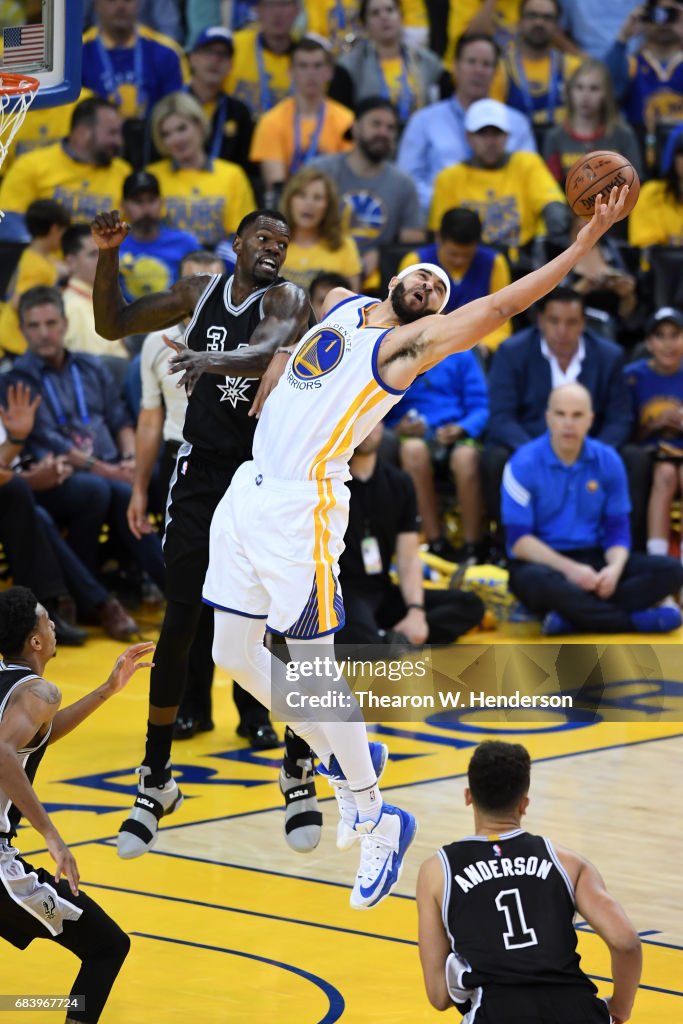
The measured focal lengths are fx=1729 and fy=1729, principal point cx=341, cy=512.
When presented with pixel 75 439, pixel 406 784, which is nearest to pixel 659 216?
pixel 75 439

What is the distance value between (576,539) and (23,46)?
5.75 metres

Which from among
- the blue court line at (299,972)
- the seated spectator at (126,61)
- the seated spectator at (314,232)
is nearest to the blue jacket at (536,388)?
the seated spectator at (314,232)

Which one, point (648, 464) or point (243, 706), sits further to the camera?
point (648, 464)

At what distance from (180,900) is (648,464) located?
6.64m

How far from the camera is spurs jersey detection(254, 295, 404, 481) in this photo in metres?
6.19

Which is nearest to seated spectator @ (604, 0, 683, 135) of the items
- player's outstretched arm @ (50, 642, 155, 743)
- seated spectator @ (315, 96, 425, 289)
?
seated spectator @ (315, 96, 425, 289)

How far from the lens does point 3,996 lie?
5574mm

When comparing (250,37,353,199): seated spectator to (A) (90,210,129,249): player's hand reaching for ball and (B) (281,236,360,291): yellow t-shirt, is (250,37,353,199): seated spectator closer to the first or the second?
(B) (281,236,360,291): yellow t-shirt

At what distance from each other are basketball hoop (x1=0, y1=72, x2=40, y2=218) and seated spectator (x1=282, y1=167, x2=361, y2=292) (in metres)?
5.57

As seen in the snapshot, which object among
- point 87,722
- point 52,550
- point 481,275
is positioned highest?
point 481,275

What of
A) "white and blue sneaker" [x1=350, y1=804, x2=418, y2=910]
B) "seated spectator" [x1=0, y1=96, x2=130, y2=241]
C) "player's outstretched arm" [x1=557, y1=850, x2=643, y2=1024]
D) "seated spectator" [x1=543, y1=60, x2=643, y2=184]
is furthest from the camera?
"seated spectator" [x1=543, y1=60, x2=643, y2=184]

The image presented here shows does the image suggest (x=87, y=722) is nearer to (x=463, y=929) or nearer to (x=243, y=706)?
(x=243, y=706)

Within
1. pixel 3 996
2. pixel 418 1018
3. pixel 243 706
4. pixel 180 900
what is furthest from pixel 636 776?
pixel 3 996

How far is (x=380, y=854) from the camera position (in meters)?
6.32
